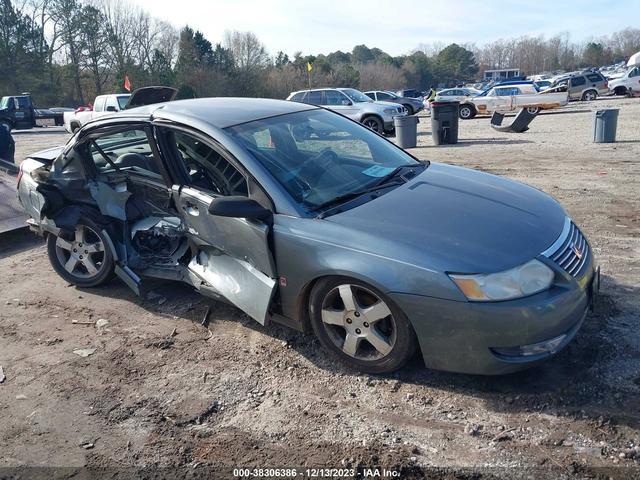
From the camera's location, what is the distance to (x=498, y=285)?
296cm

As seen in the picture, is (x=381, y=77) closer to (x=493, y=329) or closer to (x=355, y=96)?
(x=355, y=96)

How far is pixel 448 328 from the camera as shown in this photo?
120 inches

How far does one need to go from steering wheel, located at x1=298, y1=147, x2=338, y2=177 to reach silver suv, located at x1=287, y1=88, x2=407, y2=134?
14614mm

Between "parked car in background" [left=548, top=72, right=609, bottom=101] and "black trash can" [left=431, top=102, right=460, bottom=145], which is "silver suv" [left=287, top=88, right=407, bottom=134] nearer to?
"black trash can" [left=431, top=102, right=460, bottom=145]

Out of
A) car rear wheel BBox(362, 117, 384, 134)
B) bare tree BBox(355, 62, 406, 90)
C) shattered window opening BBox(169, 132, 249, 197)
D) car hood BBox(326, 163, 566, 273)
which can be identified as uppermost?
bare tree BBox(355, 62, 406, 90)

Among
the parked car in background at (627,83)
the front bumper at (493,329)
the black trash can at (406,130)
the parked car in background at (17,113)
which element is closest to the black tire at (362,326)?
the front bumper at (493,329)

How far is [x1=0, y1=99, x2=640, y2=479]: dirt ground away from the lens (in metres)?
2.77

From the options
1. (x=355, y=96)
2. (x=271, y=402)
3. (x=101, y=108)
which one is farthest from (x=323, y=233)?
(x=101, y=108)

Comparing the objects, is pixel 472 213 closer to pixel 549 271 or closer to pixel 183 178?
pixel 549 271

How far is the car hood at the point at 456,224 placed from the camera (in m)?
3.07

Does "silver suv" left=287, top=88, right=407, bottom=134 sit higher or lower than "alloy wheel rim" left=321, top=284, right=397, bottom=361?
higher

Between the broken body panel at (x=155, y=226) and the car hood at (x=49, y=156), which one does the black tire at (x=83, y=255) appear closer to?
the broken body panel at (x=155, y=226)

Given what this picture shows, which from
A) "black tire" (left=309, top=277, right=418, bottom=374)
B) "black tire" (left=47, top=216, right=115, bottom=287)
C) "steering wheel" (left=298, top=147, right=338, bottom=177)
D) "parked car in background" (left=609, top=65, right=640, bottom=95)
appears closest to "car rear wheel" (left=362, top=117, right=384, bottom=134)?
"black tire" (left=47, top=216, right=115, bottom=287)

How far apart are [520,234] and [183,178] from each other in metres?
2.52
